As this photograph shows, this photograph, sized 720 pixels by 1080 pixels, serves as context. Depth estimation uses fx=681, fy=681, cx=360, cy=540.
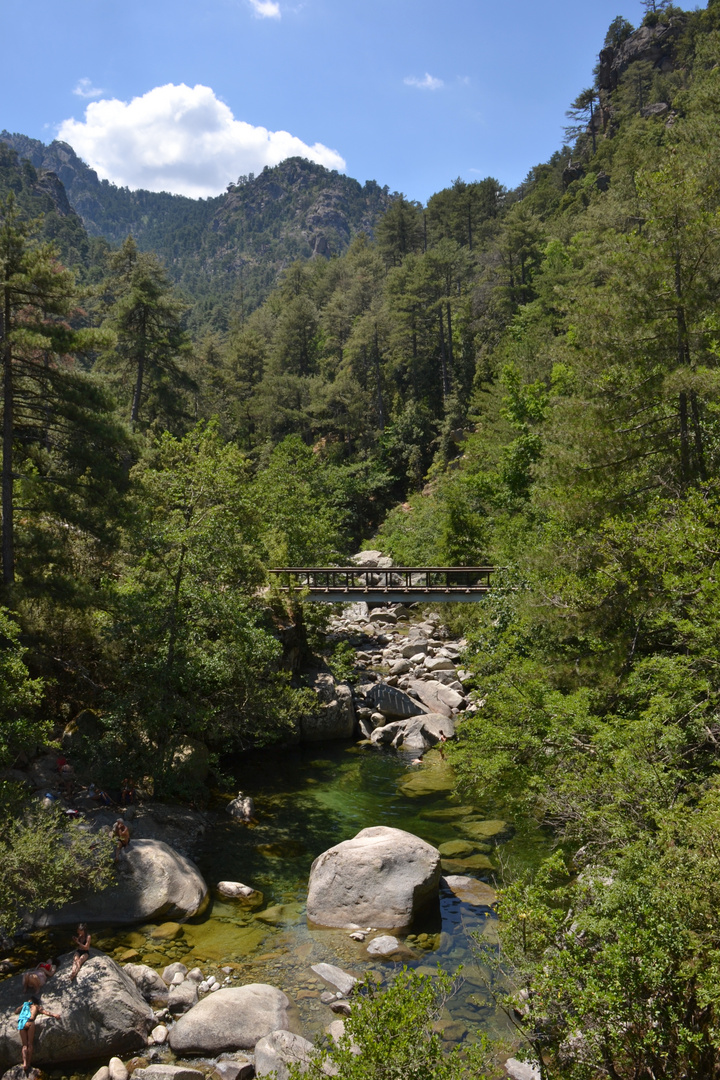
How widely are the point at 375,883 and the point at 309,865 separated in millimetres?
2415

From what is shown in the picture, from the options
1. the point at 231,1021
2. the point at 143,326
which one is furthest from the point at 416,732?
the point at 143,326

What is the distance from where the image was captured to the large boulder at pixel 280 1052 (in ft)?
25.8

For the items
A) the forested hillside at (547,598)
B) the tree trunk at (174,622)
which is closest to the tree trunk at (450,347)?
the forested hillside at (547,598)

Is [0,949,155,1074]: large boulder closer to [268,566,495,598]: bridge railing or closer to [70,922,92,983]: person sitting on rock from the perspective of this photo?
[70,922,92,983]: person sitting on rock

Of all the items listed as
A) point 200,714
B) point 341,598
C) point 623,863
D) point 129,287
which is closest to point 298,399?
point 129,287

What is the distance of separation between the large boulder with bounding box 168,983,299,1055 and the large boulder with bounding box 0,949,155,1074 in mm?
594

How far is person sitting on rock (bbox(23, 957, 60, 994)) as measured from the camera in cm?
893

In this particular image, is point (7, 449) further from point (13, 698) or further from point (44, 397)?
point (13, 698)

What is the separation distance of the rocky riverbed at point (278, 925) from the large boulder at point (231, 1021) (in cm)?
2

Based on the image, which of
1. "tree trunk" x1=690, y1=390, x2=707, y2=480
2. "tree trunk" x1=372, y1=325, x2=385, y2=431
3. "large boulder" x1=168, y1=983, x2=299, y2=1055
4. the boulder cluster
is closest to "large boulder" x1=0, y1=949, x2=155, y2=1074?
"large boulder" x1=168, y1=983, x2=299, y2=1055

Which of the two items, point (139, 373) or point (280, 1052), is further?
point (139, 373)

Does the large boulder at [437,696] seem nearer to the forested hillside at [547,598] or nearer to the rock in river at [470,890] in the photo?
the forested hillside at [547,598]

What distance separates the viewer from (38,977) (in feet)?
29.6

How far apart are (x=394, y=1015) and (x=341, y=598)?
657 inches
